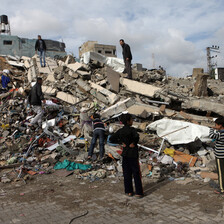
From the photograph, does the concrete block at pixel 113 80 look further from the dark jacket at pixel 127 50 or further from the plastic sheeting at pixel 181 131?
the plastic sheeting at pixel 181 131

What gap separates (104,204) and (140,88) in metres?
6.69

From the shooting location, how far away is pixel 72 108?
9.45 metres

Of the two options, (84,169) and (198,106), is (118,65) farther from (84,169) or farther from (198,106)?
(84,169)

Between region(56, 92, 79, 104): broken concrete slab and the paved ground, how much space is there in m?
5.14

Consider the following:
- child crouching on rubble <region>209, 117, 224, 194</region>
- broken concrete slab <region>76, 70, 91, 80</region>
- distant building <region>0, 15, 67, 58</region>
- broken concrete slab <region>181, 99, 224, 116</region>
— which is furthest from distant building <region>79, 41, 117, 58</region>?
child crouching on rubble <region>209, 117, 224, 194</region>

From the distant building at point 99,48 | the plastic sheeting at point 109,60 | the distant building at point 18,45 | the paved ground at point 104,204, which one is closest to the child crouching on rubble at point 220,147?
the paved ground at point 104,204

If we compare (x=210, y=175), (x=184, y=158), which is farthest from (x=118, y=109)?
(x=210, y=175)

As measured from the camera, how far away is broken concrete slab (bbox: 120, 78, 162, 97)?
384 inches

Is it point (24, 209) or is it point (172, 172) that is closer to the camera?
point (24, 209)

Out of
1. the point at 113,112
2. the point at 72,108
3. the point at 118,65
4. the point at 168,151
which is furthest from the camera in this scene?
the point at 118,65

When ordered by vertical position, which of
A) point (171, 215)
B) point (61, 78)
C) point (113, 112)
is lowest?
point (171, 215)

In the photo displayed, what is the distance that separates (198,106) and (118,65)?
699 centimetres

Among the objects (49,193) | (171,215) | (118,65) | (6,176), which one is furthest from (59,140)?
(118,65)

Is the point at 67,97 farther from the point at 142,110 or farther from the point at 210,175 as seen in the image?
the point at 210,175
